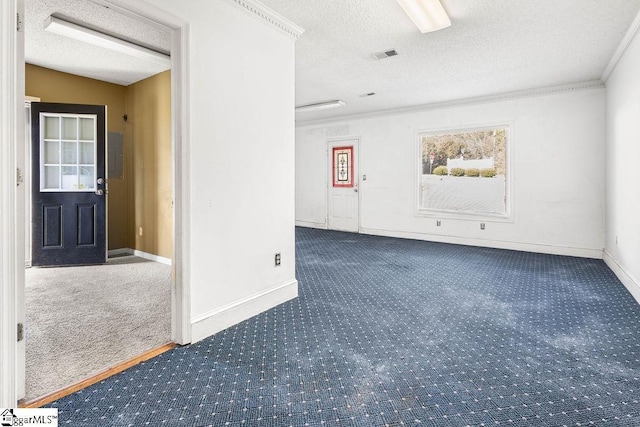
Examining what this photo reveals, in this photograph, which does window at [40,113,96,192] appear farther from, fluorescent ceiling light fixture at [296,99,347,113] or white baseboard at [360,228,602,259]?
white baseboard at [360,228,602,259]

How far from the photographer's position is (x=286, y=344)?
2.46m

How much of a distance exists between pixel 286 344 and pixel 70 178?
14.3 ft

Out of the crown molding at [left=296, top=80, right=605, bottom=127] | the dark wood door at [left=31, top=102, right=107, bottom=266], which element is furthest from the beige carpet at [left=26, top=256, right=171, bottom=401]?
the crown molding at [left=296, top=80, right=605, bottom=127]

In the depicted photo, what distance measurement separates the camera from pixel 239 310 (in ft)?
9.39

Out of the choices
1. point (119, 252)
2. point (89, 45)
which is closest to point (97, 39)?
point (89, 45)

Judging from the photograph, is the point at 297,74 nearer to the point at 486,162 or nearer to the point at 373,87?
the point at 373,87

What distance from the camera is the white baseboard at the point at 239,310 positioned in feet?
8.38

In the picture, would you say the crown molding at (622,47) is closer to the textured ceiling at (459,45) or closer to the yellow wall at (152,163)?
the textured ceiling at (459,45)

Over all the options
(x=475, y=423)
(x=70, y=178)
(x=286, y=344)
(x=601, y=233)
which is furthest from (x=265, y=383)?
(x=601, y=233)

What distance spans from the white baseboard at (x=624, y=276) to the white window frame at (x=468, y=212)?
153cm

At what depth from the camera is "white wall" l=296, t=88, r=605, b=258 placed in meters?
5.45

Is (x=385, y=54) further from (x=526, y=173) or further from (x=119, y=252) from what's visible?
(x=119, y=252)

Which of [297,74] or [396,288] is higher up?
[297,74]

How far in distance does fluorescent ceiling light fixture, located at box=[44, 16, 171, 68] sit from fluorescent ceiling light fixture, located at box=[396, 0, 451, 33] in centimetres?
285
